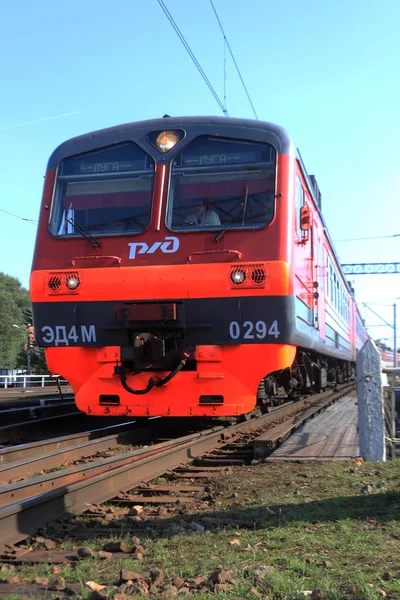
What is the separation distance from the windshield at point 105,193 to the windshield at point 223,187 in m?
0.39

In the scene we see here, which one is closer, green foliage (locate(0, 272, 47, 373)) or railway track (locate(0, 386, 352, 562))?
railway track (locate(0, 386, 352, 562))

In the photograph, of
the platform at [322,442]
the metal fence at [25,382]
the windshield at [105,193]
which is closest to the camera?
the platform at [322,442]

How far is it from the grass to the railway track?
26 cm

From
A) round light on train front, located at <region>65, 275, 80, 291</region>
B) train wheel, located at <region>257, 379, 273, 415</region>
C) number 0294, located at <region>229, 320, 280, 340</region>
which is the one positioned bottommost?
train wheel, located at <region>257, 379, 273, 415</region>

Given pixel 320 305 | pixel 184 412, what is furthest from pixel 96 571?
pixel 320 305

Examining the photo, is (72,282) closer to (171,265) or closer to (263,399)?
(171,265)

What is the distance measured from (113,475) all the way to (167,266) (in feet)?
9.02

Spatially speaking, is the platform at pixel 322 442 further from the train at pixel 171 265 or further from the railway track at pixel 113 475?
the train at pixel 171 265

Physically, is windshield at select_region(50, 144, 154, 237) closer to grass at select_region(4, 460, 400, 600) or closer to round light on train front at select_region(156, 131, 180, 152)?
round light on train front at select_region(156, 131, 180, 152)

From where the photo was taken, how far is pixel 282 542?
11.4 ft

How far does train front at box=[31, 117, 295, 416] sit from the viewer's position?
6805 millimetres

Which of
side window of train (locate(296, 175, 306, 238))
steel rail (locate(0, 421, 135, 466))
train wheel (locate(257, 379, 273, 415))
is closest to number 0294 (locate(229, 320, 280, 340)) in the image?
train wheel (locate(257, 379, 273, 415))

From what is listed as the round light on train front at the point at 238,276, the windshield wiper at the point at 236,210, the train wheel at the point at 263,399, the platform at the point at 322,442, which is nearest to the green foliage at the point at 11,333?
the train wheel at the point at 263,399

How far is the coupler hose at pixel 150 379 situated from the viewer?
22.2 feet
